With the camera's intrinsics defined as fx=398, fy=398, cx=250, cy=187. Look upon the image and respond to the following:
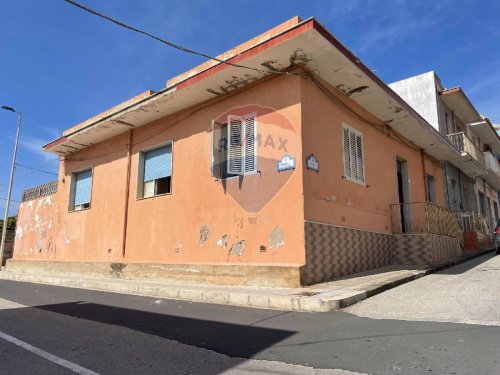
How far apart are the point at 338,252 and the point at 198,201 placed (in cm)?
393

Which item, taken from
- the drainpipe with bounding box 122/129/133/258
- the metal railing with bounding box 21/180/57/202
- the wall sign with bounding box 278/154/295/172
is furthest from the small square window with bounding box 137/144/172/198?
the metal railing with bounding box 21/180/57/202

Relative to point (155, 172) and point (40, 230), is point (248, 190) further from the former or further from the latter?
point (40, 230)

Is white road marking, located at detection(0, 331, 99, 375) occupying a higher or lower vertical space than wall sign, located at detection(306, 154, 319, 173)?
lower

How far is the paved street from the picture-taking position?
12.1 feet

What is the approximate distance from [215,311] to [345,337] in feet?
9.10

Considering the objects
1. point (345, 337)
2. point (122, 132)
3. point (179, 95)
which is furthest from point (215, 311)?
point (122, 132)

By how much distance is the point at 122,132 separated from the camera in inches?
552

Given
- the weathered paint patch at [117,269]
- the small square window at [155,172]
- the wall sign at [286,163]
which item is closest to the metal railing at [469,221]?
the wall sign at [286,163]

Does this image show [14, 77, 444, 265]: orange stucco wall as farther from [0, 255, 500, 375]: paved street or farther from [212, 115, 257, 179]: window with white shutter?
[0, 255, 500, 375]: paved street

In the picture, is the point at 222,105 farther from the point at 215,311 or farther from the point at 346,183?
the point at 215,311

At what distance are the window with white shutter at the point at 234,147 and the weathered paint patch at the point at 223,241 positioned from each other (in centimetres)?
155

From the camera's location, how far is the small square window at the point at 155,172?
12375 millimetres

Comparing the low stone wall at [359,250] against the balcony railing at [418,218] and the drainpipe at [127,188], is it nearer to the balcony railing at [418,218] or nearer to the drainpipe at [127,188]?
the balcony railing at [418,218]

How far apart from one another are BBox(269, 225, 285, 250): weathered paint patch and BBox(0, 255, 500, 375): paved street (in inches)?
85.5
